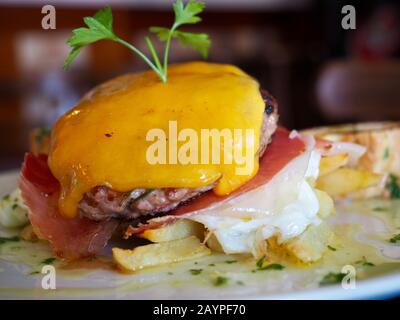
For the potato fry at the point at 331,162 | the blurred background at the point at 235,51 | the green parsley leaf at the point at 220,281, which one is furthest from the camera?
the blurred background at the point at 235,51

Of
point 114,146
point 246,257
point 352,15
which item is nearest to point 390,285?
point 246,257

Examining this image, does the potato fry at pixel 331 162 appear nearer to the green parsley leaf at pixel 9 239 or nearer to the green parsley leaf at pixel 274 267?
the green parsley leaf at pixel 274 267

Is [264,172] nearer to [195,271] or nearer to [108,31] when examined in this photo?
[195,271]

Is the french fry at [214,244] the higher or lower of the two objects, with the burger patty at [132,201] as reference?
lower

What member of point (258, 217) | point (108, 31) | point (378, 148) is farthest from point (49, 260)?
point (378, 148)

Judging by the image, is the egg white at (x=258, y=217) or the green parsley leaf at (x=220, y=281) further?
the egg white at (x=258, y=217)

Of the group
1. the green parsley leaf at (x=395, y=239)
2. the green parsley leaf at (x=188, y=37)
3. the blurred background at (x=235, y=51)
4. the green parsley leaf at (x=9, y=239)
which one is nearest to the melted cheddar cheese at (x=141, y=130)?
the green parsley leaf at (x=188, y=37)
